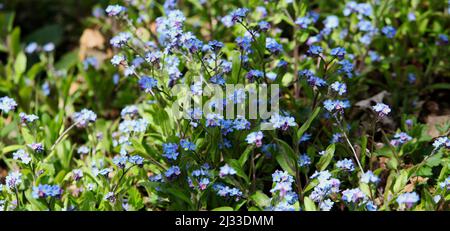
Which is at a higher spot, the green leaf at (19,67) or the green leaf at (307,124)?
the green leaf at (19,67)

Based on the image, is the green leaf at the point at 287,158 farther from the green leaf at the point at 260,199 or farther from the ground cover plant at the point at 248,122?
the green leaf at the point at 260,199

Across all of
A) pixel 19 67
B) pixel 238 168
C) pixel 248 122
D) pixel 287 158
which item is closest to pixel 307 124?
pixel 287 158

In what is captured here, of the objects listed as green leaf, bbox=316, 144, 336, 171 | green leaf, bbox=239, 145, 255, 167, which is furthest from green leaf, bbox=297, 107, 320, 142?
green leaf, bbox=239, 145, 255, 167

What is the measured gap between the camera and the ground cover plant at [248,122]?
3.34 meters

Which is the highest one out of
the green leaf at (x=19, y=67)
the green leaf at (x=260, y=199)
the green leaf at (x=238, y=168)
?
the green leaf at (x=19, y=67)

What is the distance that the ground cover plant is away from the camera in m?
3.34

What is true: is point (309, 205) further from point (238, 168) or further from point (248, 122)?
point (248, 122)

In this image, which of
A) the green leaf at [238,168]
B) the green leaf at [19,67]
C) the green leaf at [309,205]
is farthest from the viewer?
the green leaf at [19,67]

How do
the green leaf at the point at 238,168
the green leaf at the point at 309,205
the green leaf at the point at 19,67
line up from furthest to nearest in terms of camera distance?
the green leaf at the point at 19,67 < the green leaf at the point at 238,168 < the green leaf at the point at 309,205

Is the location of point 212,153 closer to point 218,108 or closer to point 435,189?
point 218,108

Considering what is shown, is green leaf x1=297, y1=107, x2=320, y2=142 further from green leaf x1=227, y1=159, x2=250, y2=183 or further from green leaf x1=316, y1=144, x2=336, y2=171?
green leaf x1=227, y1=159, x2=250, y2=183

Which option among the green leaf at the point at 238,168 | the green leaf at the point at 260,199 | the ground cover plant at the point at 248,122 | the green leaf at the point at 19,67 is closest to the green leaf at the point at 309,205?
the ground cover plant at the point at 248,122

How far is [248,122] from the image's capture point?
343 cm

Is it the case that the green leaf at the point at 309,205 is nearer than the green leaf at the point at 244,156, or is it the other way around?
the green leaf at the point at 309,205
